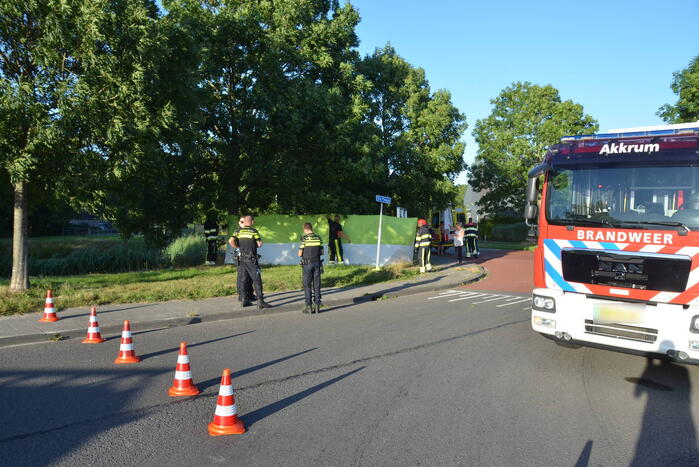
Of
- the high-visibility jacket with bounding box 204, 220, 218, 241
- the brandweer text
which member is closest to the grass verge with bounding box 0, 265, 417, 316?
the high-visibility jacket with bounding box 204, 220, 218, 241

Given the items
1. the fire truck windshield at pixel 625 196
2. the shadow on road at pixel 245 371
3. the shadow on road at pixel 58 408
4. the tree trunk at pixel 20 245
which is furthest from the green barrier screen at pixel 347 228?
the shadow on road at pixel 58 408

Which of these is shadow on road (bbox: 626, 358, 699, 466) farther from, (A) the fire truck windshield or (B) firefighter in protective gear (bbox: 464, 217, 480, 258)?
(B) firefighter in protective gear (bbox: 464, 217, 480, 258)

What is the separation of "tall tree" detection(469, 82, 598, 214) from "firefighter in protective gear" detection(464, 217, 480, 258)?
66.5 ft

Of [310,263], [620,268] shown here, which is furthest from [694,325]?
[310,263]

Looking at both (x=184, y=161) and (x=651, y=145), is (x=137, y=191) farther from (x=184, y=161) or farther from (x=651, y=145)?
(x=651, y=145)

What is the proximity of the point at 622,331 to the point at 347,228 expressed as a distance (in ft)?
46.2

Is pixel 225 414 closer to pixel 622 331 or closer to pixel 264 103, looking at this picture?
pixel 622 331

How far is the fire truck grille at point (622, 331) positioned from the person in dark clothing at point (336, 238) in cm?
1349

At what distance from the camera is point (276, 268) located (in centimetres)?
1795

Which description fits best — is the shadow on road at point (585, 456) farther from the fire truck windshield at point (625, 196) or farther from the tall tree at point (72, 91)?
the tall tree at point (72, 91)

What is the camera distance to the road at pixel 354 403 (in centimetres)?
400

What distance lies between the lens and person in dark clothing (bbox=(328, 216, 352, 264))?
63.1 ft

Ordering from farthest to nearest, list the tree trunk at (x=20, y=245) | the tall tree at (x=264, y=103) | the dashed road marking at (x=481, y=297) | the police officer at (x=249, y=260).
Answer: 1. the tall tree at (x=264, y=103)
2. the dashed road marking at (x=481, y=297)
3. the tree trunk at (x=20, y=245)
4. the police officer at (x=249, y=260)

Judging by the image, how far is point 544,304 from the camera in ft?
21.1
